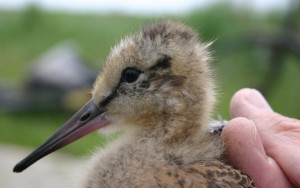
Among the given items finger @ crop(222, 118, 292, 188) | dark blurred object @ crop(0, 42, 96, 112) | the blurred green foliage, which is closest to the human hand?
finger @ crop(222, 118, 292, 188)

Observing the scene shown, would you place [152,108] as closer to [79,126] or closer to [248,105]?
[79,126]

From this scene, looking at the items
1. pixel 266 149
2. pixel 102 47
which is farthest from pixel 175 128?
pixel 102 47

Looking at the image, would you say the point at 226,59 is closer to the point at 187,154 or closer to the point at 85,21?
the point at 85,21

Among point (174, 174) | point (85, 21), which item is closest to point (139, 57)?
point (174, 174)

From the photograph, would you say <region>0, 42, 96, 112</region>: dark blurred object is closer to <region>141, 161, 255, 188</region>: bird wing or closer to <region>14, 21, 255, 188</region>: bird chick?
<region>14, 21, 255, 188</region>: bird chick

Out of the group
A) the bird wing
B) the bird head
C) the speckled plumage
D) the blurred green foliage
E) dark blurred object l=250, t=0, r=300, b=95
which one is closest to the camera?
the bird wing

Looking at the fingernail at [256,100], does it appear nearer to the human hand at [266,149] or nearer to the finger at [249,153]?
the human hand at [266,149]

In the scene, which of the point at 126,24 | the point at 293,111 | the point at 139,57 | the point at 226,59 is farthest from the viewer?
the point at 126,24
